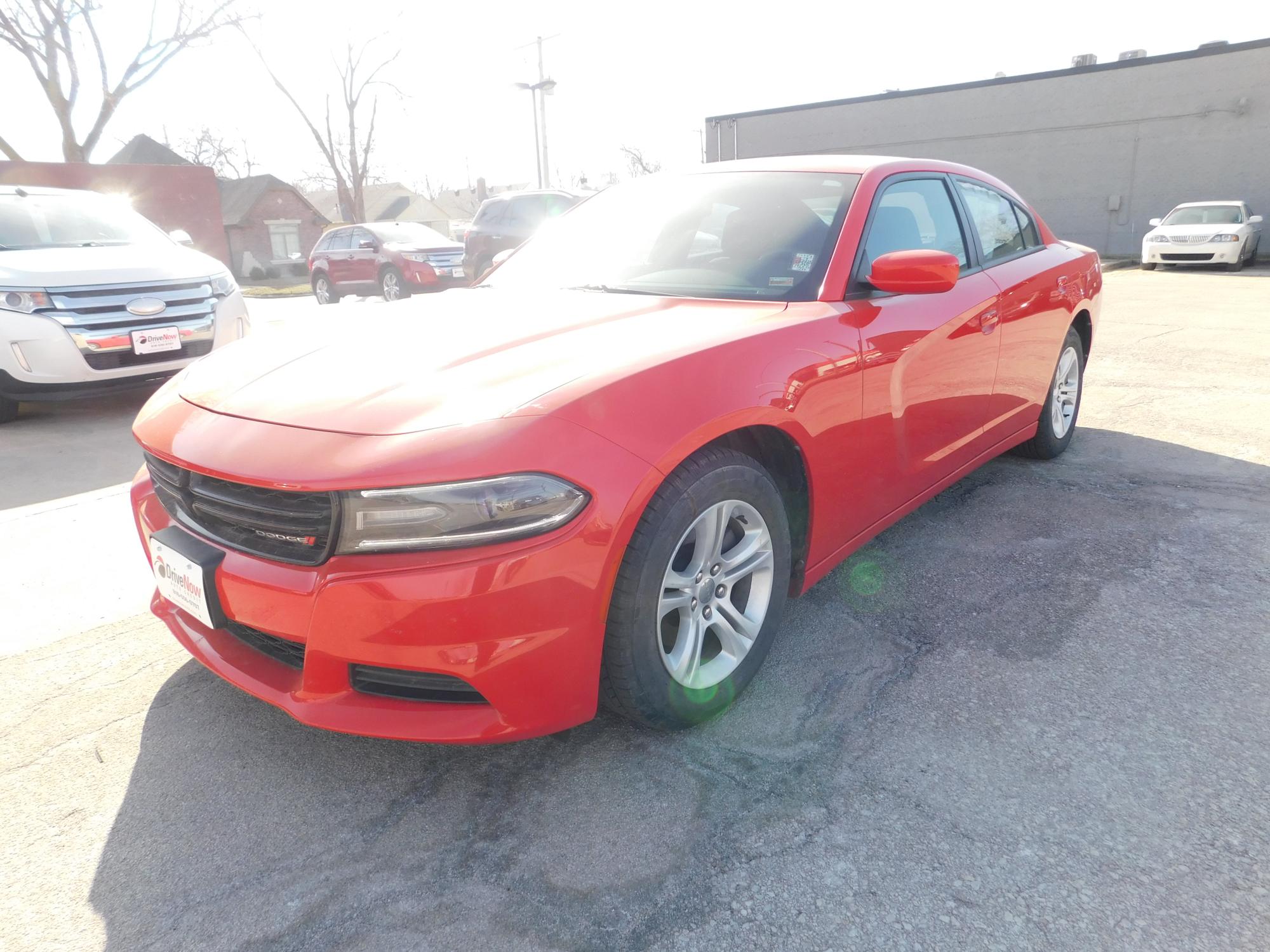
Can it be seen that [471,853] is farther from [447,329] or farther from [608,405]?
[447,329]

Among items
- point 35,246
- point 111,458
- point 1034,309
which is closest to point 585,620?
point 1034,309

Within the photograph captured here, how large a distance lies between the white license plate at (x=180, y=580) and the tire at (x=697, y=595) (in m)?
0.96

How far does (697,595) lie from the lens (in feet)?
7.20

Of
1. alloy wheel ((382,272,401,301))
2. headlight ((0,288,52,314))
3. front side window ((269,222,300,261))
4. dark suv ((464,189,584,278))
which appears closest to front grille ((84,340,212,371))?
headlight ((0,288,52,314))

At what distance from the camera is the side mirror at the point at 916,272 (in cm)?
257

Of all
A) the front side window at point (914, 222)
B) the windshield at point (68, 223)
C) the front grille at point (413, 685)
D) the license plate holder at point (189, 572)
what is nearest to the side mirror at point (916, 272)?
the front side window at point (914, 222)

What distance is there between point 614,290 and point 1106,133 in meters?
25.5

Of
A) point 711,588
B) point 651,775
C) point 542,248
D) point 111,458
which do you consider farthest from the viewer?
point 111,458

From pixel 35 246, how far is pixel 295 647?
5.66 metres

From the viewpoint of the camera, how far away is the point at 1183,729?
2209 millimetres

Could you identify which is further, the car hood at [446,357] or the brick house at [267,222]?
the brick house at [267,222]

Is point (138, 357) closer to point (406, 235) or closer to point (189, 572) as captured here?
point (189, 572)

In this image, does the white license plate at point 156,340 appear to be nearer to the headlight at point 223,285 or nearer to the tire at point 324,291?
the headlight at point 223,285

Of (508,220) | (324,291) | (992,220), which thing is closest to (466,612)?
(992,220)
